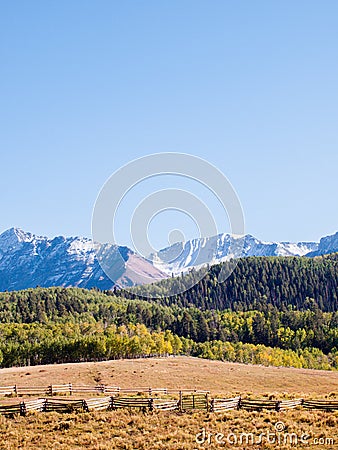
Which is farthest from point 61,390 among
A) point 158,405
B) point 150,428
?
point 150,428

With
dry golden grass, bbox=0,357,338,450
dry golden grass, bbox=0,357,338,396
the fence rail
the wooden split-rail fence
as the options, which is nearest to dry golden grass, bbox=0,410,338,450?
dry golden grass, bbox=0,357,338,450

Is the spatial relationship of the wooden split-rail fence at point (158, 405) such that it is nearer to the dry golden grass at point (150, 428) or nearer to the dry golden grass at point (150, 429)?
the dry golden grass at point (150, 428)

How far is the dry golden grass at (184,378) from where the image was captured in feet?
288

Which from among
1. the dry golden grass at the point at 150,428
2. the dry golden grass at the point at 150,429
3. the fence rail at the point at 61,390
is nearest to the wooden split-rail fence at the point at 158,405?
the dry golden grass at the point at 150,428

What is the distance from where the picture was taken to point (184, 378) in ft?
314

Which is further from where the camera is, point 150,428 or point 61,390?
point 61,390

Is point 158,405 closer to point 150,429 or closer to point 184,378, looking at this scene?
point 150,429

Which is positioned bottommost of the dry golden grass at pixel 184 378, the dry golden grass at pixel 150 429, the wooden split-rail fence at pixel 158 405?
the dry golden grass at pixel 184 378

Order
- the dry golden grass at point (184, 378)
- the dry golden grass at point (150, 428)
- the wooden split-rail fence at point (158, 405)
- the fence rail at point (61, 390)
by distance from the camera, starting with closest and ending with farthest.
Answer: the dry golden grass at point (150, 428) → the wooden split-rail fence at point (158, 405) → the fence rail at point (61, 390) → the dry golden grass at point (184, 378)

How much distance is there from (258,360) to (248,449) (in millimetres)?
136134

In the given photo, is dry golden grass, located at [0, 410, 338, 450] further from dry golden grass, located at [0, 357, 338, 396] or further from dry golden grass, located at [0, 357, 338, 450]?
dry golden grass, located at [0, 357, 338, 396]

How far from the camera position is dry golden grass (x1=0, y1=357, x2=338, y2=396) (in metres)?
87.8

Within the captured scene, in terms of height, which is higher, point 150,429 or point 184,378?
point 150,429

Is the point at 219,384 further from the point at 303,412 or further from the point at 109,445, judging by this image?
the point at 109,445
